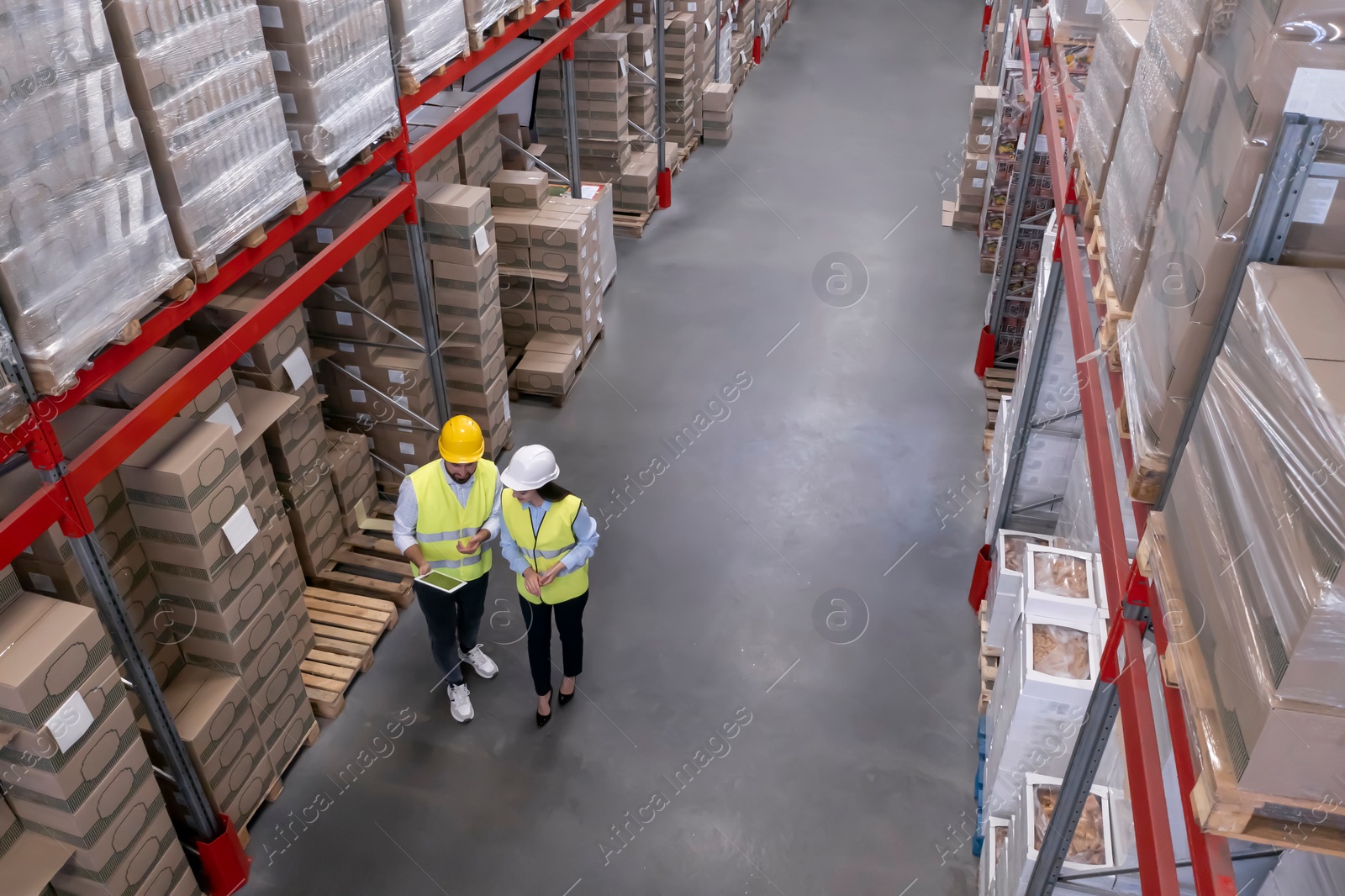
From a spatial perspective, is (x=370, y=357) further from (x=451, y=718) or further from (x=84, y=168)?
(x=84, y=168)

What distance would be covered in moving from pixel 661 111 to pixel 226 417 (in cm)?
797

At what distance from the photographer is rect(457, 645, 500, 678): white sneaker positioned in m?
6.00

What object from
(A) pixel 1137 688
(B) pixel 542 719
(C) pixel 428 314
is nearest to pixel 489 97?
(C) pixel 428 314

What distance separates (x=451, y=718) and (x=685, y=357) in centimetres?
441

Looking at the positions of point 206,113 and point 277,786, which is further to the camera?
point 277,786

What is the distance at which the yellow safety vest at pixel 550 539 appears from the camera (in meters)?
4.96

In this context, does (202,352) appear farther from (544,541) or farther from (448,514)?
(544,541)

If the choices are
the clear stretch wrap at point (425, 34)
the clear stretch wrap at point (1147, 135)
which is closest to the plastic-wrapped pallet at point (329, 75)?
the clear stretch wrap at point (425, 34)

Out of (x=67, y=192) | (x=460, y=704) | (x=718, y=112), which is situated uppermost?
(x=67, y=192)

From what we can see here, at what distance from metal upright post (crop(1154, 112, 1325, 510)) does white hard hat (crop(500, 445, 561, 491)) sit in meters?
2.93

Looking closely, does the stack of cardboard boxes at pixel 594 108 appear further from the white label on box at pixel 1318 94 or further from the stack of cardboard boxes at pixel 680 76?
the white label on box at pixel 1318 94

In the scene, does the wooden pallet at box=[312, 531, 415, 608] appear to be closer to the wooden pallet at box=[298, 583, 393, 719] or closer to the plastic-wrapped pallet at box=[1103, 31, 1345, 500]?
the wooden pallet at box=[298, 583, 393, 719]

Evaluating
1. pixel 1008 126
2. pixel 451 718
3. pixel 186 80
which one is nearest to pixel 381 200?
pixel 186 80

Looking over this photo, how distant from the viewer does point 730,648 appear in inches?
246
